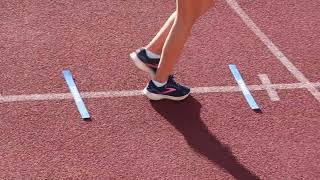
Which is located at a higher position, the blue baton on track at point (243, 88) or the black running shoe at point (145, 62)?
the black running shoe at point (145, 62)

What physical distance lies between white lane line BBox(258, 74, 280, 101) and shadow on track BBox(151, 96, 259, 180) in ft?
2.16

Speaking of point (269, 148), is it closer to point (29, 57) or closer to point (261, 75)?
point (261, 75)

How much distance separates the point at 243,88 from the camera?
4.84 metres

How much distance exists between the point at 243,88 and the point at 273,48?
31.3 inches

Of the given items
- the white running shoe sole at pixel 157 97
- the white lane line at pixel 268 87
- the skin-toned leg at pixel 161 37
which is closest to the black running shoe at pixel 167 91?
the white running shoe sole at pixel 157 97

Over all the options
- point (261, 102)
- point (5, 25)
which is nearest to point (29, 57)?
point (5, 25)

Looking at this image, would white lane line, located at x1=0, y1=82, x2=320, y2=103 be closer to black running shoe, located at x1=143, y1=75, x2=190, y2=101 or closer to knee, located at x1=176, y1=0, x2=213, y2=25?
black running shoe, located at x1=143, y1=75, x2=190, y2=101

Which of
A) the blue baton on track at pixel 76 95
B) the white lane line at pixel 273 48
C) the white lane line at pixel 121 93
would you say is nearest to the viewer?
the blue baton on track at pixel 76 95

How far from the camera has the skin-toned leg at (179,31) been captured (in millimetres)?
4086

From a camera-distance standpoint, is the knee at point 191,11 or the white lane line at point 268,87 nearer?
the knee at point 191,11

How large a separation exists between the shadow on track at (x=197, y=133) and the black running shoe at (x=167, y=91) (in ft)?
0.21

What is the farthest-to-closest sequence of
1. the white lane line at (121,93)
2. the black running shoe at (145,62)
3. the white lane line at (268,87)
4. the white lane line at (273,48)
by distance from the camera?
1. the white lane line at (273,48)
2. the white lane line at (268,87)
3. the black running shoe at (145,62)
4. the white lane line at (121,93)

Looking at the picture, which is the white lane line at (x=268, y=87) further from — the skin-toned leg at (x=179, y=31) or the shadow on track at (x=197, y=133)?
the skin-toned leg at (x=179, y=31)

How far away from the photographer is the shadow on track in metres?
4.06
